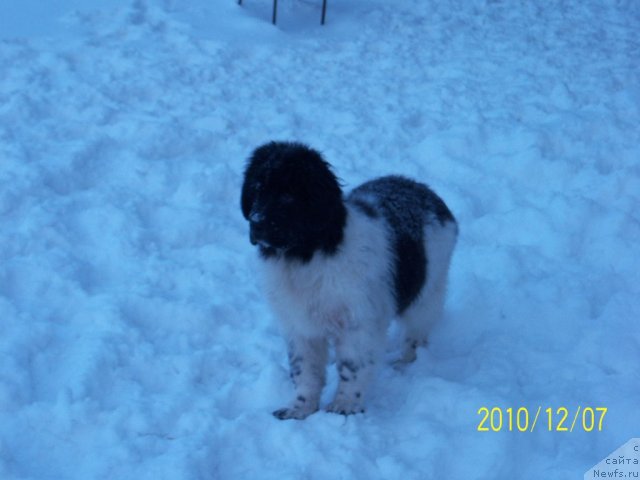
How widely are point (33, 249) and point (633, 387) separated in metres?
4.78

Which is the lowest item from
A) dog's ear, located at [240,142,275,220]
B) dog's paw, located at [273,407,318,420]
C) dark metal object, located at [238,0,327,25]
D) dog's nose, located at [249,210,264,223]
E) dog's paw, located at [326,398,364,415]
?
dog's paw, located at [273,407,318,420]

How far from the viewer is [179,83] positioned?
8.37 metres

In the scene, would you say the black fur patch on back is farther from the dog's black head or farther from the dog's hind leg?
the dog's black head

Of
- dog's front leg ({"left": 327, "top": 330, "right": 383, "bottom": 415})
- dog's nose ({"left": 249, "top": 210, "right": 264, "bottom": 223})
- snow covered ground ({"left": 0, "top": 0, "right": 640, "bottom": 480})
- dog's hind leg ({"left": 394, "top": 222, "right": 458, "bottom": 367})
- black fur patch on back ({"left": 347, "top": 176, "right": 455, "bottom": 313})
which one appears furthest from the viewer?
dog's hind leg ({"left": 394, "top": 222, "right": 458, "bottom": 367})

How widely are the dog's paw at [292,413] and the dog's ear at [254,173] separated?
1301mm

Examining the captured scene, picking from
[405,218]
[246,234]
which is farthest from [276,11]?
[405,218]

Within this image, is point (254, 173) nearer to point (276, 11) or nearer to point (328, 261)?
point (328, 261)

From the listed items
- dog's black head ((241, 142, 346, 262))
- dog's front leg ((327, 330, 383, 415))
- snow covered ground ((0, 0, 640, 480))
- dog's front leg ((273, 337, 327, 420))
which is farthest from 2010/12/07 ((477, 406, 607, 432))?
dog's black head ((241, 142, 346, 262))

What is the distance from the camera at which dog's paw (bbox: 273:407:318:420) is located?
160 inches

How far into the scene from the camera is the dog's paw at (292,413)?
4.07m

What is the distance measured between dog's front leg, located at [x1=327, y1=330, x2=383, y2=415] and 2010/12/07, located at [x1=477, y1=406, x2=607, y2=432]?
0.76 metres

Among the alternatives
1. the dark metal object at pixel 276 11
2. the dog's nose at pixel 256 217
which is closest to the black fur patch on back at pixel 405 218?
the dog's nose at pixel 256 217

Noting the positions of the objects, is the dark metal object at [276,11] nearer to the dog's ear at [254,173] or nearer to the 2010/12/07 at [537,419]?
the dog's ear at [254,173]

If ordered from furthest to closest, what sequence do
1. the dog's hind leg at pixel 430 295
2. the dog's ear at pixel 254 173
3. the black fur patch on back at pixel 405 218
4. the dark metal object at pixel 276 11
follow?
the dark metal object at pixel 276 11
the dog's hind leg at pixel 430 295
the black fur patch on back at pixel 405 218
the dog's ear at pixel 254 173
